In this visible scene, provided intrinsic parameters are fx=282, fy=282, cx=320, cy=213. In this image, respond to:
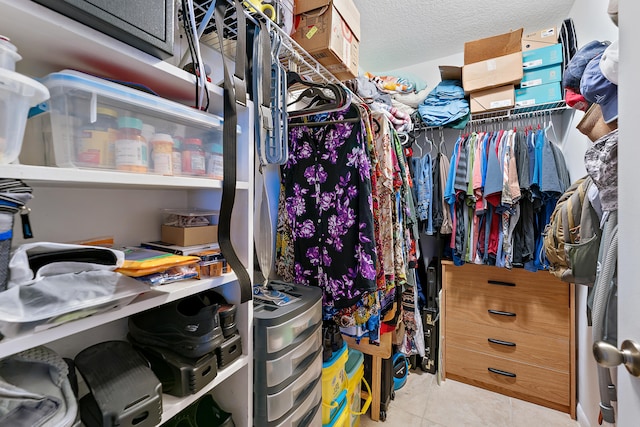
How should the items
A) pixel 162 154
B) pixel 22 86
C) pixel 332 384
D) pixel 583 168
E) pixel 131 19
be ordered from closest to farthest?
1. pixel 22 86
2. pixel 131 19
3. pixel 162 154
4. pixel 332 384
5. pixel 583 168

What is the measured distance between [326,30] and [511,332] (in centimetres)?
224

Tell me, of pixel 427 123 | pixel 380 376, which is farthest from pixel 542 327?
pixel 427 123

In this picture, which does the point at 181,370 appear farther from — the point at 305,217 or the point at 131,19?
the point at 305,217

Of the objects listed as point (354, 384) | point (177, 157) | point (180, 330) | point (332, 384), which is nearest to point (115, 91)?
point (177, 157)

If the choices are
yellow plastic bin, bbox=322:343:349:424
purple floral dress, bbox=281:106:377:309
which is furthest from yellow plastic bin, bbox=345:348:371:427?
purple floral dress, bbox=281:106:377:309

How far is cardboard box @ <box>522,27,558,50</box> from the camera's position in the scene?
189 cm

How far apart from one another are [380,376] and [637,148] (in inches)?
66.4

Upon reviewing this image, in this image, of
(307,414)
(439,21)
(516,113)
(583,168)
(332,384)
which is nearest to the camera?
(307,414)

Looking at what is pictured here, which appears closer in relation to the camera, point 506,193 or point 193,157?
point 193,157

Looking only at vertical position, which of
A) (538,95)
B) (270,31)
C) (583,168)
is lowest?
(583,168)

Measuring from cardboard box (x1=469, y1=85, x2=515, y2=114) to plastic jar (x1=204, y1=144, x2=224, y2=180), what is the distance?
2.03 meters

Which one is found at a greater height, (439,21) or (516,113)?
(439,21)

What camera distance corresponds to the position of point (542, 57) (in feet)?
6.17

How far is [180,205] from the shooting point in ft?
3.25
